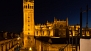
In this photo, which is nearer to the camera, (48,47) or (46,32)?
(48,47)

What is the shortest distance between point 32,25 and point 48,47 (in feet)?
96.8

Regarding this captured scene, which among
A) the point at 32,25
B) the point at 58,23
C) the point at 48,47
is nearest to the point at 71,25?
the point at 58,23

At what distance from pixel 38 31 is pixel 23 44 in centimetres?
978

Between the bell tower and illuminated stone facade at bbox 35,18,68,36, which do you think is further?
illuminated stone facade at bbox 35,18,68,36

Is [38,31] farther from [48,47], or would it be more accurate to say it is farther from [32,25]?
[48,47]

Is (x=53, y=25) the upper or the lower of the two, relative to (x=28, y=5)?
lower

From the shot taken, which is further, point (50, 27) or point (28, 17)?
point (50, 27)

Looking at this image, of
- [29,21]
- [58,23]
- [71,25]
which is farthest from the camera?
[71,25]

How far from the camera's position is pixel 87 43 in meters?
2.56

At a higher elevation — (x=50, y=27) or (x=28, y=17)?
(x=28, y=17)

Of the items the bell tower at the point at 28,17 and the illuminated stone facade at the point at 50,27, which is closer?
the bell tower at the point at 28,17

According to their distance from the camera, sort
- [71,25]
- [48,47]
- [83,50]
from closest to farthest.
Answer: [83,50] < [48,47] < [71,25]

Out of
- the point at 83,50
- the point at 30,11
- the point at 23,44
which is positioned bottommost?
the point at 23,44

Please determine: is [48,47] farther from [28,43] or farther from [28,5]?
[28,5]
